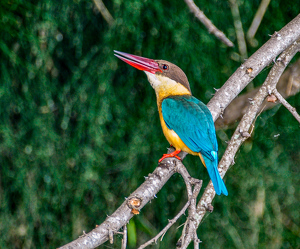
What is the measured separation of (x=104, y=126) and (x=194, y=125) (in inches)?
19.6

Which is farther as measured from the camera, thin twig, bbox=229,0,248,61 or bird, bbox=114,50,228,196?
thin twig, bbox=229,0,248,61

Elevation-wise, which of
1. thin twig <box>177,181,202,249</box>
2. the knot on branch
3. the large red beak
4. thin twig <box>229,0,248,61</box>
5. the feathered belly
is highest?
thin twig <box>229,0,248,61</box>

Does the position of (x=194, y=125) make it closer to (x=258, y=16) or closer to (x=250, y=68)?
(x=250, y=68)

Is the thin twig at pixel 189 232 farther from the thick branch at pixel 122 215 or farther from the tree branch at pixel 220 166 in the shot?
the thick branch at pixel 122 215

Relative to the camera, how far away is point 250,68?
2.06 metres

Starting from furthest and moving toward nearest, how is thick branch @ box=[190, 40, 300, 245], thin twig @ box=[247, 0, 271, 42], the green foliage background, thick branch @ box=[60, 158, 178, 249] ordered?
thin twig @ box=[247, 0, 271, 42] → the green foliage background → thick branch @ box=[190, 40, 300, 245] → thick branch @ box=[60, 158, 178, 249]

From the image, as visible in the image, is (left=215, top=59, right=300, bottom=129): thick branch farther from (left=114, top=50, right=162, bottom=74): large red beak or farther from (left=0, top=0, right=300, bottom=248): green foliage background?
(left=114, top=50, right=162, bottom=74): large red beak

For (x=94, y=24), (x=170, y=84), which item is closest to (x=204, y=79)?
(x=170, y=84)

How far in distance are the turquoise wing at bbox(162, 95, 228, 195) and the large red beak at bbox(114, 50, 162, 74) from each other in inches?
7.3

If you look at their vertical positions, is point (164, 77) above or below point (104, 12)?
below

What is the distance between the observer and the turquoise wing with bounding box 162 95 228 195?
77.2 inches

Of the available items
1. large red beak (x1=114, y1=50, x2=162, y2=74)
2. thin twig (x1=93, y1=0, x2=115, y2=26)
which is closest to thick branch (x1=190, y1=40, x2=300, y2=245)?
large red beak (x1=114, y1=50, x2=162, y2=74)

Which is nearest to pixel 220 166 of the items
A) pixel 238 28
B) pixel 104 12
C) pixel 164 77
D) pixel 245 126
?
pixel 245 126

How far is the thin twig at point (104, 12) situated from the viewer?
2127mm
